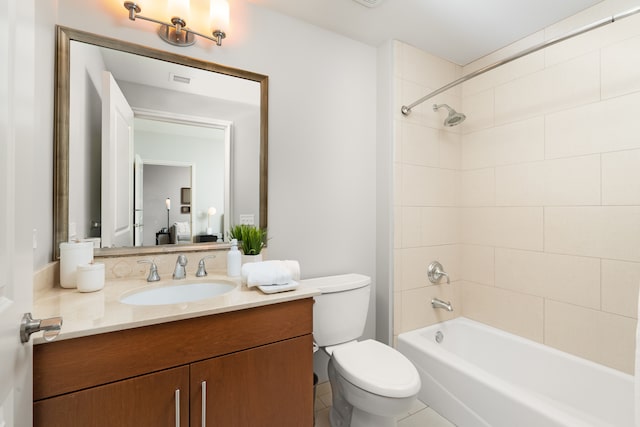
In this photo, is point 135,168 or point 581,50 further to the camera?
point 581,50

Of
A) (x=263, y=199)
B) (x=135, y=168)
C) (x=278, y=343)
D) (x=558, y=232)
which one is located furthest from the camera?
(x=558, y=232)

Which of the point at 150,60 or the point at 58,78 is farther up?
the point at 150,60

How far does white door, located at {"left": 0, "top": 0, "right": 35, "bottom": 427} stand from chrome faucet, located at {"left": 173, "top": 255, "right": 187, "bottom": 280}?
0.70 m

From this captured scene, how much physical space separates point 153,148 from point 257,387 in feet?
3.88

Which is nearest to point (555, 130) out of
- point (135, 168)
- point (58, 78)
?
point (135, 168)

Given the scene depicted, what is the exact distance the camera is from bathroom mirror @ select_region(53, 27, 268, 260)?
A: 1.27 meters

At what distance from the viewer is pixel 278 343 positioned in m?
1.13

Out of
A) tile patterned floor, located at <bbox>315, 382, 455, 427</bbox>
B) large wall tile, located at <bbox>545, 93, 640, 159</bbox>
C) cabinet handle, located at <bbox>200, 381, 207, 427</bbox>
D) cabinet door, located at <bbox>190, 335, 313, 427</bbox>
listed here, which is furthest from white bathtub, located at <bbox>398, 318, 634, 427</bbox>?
cabinet handle, located at <bbox>200, 381, 207, 427</bbox>

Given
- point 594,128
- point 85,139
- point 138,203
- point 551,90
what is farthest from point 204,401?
point 551,90

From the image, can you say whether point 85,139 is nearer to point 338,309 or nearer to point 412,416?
point 338,309

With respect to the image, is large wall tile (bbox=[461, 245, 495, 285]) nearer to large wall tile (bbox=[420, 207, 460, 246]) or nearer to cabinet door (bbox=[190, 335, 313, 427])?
large wall tile (bbox=[420, 207, 460, 246])

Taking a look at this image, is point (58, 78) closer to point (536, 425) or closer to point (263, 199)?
point (263, 199)

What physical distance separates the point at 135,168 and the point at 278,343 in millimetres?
1062

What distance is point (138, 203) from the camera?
1430mm
